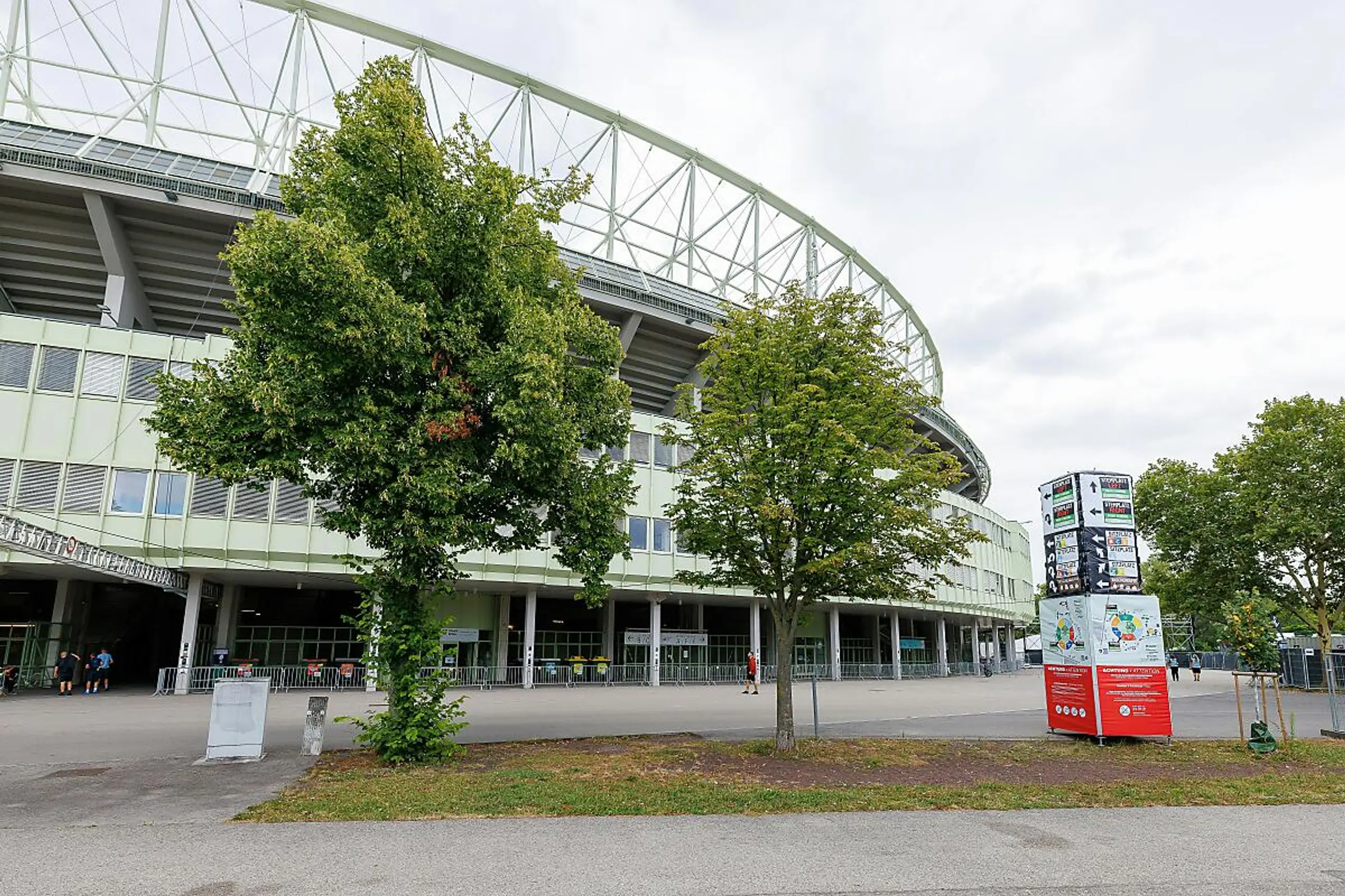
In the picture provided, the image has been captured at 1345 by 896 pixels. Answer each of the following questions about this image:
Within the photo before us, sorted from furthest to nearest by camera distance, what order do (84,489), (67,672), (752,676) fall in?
(752,676) < (84,489) < (67,672)

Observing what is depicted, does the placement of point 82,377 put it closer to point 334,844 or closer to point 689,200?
point 334,844

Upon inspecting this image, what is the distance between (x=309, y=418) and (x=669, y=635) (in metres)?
30.4

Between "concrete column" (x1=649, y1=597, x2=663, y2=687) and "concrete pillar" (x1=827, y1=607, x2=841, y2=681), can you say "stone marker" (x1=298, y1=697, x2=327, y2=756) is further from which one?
"concrete pillar" (x1=827, y1=607, x2=841, y2=681)

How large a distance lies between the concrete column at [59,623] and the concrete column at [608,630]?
21.7 m

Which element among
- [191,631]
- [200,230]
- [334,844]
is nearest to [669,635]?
[191,631]

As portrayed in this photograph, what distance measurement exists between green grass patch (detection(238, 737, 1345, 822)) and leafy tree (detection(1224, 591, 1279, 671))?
1625mm

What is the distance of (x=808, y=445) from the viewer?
13.1 metres

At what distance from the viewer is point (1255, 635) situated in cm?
1545

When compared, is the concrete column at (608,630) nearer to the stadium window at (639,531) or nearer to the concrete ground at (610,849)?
the stadium window at (639,531)

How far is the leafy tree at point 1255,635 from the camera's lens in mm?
15305

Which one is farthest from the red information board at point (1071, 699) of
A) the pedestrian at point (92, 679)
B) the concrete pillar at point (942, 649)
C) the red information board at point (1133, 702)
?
the concrete pillar at point (942, 649)

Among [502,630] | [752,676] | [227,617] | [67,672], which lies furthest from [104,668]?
[752,676]

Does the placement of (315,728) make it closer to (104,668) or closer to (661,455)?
(104,668)

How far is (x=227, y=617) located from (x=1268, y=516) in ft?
141
